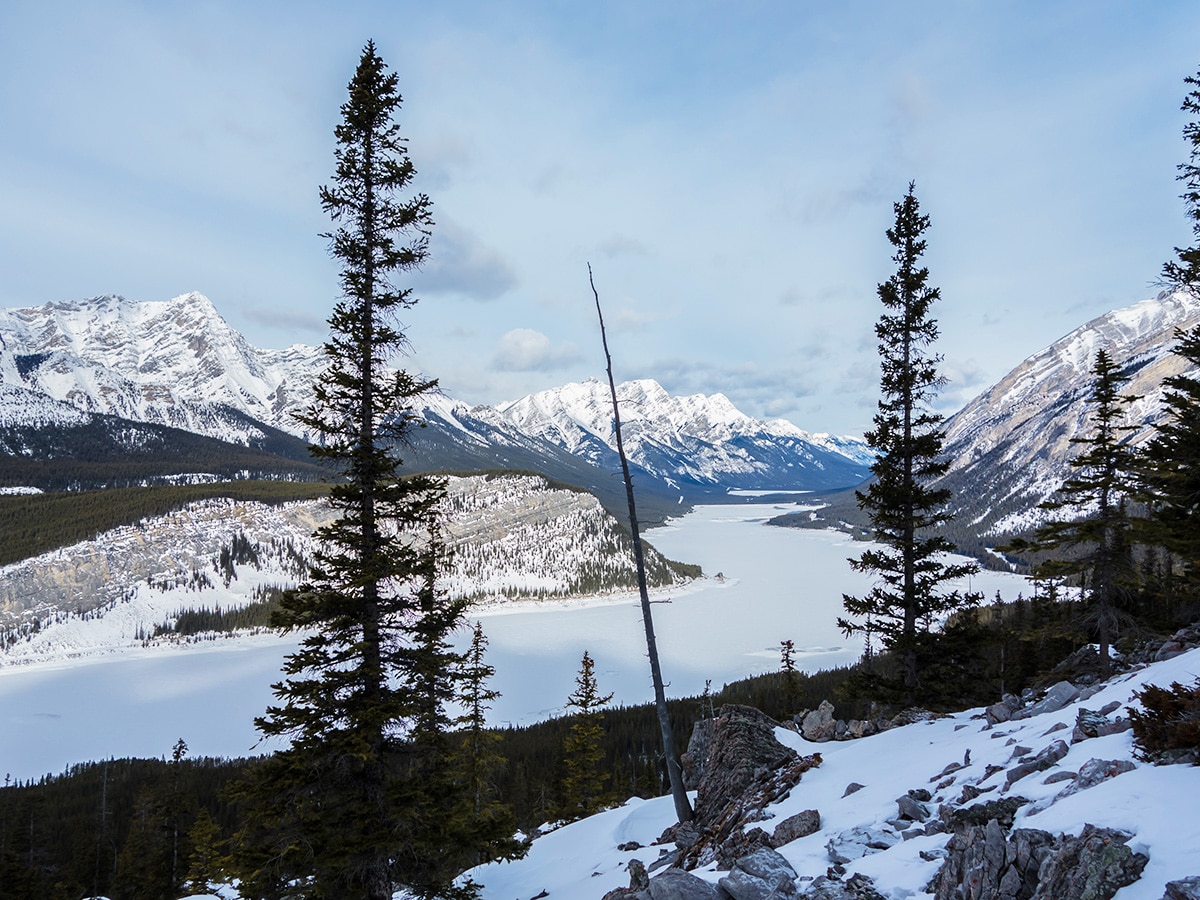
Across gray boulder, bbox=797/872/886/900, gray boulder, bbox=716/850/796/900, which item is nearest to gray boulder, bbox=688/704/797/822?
gray boulder, bbox=716/850/796/900

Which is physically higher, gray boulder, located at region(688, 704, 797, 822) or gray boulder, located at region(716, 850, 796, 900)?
gray boulder, located at region(716, 850, 796, 900)

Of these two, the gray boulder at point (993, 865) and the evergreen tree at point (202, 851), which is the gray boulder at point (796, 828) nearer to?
the gray boulder at point (993, 865)

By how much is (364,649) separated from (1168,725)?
12.1m

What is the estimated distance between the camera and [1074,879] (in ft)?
16.3

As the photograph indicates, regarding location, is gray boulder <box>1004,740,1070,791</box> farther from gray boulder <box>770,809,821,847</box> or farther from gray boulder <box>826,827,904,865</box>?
gray boulder <box>770,809,821,847</box>

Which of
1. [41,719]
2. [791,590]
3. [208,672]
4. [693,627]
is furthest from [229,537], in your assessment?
[791,590]

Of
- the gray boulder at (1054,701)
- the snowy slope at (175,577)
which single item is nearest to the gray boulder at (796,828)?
the gray boulder at (1054,701)

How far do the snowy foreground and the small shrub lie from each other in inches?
10.1

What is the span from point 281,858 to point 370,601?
4.49m

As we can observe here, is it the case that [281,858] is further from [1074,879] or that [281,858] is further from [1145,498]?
[1145,498]

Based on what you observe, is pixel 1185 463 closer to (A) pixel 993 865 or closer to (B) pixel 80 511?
(A) pixel 993 865

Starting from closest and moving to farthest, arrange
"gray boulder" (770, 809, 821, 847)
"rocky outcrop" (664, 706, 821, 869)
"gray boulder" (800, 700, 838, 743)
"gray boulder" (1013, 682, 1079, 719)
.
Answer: "gray boulder" (770, 809, 821, 847)
"rocky outcrop" (664, 706, 821, 869)
"gray boulder" (1013, 682, 1079, 719)
"gray boulder" (800, 700, 838, 743)

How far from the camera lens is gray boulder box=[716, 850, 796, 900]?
710 cm

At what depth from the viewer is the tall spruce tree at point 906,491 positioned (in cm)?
1780
